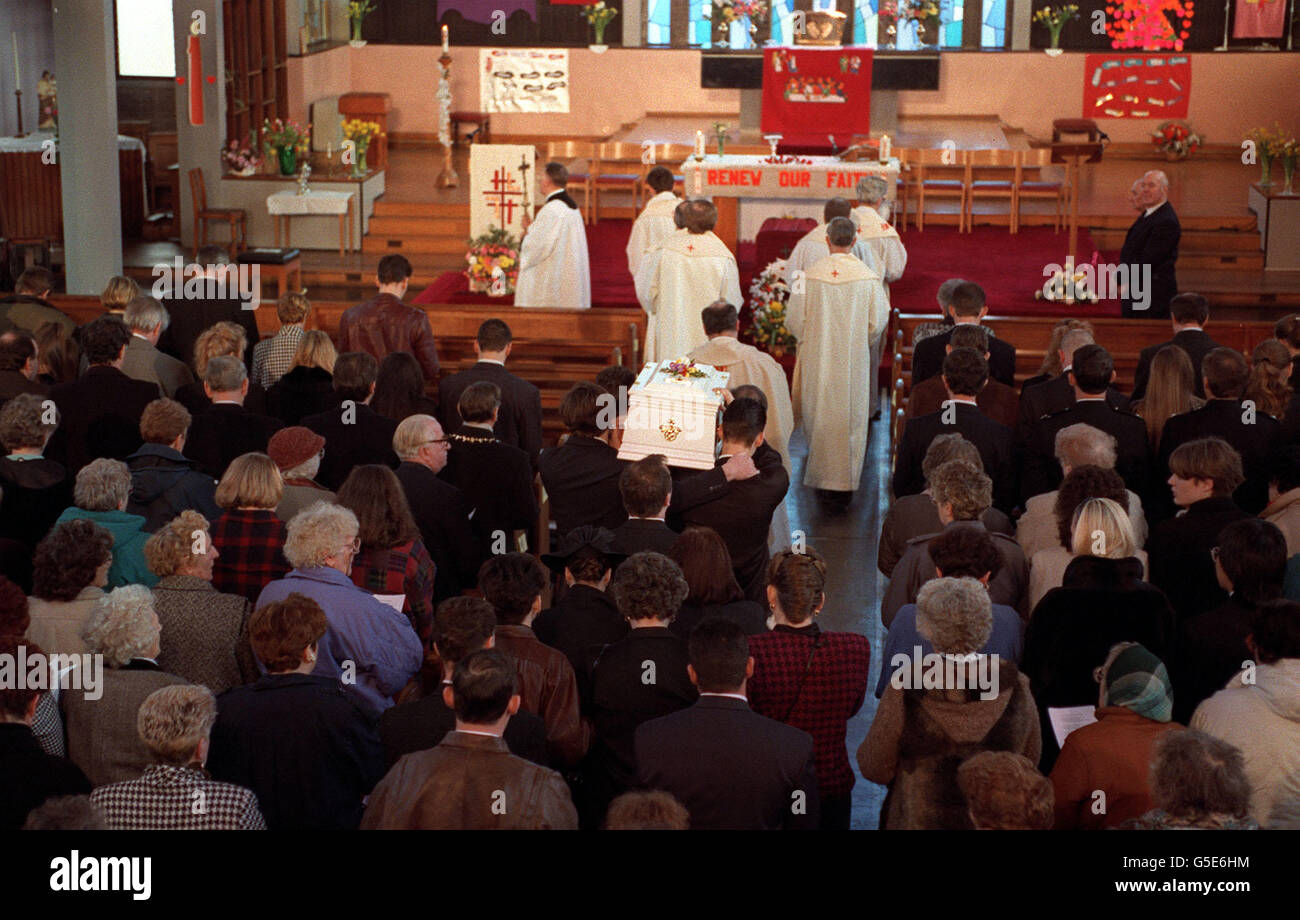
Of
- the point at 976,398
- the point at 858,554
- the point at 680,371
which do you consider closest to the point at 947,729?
the point at 680,371

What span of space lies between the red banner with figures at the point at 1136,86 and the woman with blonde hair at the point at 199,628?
54.7 feet

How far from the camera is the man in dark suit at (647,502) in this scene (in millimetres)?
5352

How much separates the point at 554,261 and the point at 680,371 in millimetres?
5185

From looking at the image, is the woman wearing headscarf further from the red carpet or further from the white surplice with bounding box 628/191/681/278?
the red carpet

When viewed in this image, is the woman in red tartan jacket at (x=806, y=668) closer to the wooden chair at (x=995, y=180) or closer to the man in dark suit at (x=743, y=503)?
the man in dark suit at (x=743, y=503)

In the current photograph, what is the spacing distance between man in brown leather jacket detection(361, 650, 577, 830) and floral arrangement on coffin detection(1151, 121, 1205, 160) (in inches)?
668

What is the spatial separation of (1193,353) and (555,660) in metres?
4.40

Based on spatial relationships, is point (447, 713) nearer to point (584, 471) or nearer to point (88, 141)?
point (584, 471)

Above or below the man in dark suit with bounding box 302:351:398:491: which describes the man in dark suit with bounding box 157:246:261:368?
above

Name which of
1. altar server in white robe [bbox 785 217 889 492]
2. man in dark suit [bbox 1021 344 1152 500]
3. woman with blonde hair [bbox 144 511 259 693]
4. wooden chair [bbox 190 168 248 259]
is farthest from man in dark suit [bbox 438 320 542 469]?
wooden chair [bbox 190 168 248 259]

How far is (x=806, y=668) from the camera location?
4.50 meters

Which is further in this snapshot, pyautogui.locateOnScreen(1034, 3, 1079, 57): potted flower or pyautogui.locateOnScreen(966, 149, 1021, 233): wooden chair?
pyautogui.locateOnScreen(1034, 3, 1079, 57): potted flower

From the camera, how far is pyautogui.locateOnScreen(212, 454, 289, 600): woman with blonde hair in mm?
5195
